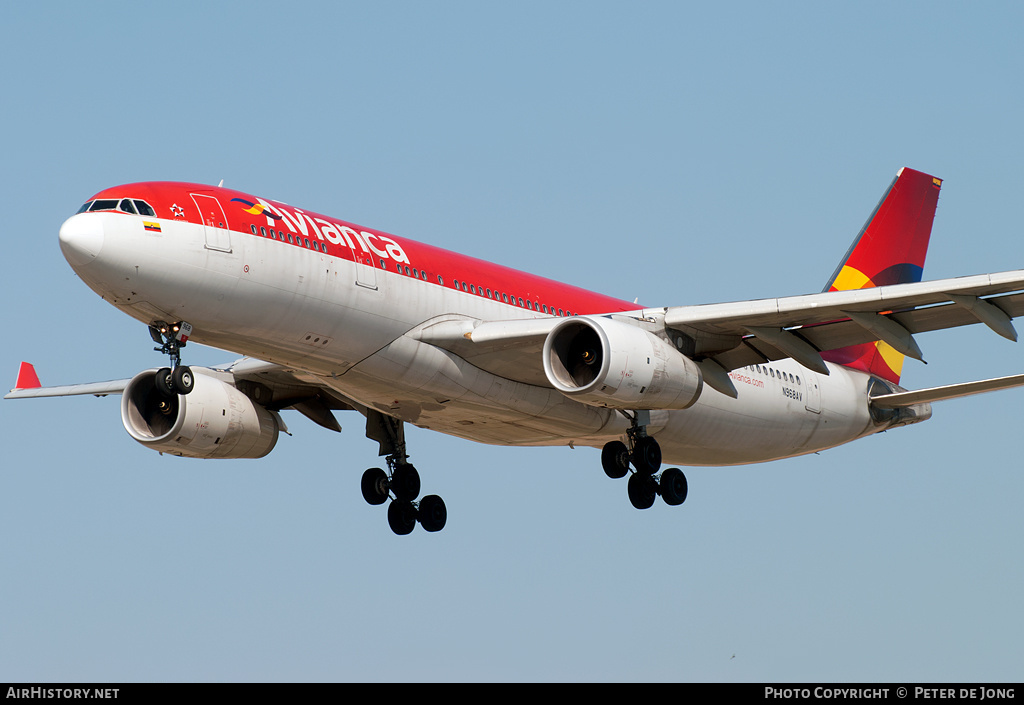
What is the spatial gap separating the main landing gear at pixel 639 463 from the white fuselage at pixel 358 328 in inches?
25.6

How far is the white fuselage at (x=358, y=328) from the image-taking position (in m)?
24.6

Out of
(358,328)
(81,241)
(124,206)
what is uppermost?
(124,206)

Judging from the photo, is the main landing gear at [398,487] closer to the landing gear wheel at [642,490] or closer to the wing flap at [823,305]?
the landing gear wheel at [642,490]

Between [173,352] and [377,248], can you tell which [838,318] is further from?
[173,352]

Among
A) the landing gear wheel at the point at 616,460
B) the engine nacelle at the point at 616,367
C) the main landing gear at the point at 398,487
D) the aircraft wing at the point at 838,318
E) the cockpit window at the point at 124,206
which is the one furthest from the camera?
the main landing gear at the point at 398,487

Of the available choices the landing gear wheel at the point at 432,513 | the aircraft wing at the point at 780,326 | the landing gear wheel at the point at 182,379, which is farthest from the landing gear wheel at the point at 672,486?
the landing gear wheel at the point at 182,379

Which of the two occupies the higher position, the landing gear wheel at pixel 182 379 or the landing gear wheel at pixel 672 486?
the landing gear wheel at pixel 672 486

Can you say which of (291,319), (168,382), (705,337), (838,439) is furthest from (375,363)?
(838,439)

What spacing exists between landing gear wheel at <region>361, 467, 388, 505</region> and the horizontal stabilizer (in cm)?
1304

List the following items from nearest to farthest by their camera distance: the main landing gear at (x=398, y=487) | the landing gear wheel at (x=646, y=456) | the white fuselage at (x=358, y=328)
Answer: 1. the white fuselage at (x=358, y=328)
2. the landing gear wheel at (x=646, y=456)
3. the main landing gear at (x=398, y=487)

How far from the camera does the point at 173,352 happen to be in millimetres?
25594

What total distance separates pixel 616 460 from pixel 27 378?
16.5 meters

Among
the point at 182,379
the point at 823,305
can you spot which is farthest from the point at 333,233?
the point at 823,305

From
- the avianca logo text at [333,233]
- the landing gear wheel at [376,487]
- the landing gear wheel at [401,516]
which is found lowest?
the landing gear wheel at [401,516]
